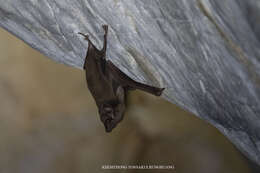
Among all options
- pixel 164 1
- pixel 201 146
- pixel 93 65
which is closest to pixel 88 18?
pixel 93 65

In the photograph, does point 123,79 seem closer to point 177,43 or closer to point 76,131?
point 177,43

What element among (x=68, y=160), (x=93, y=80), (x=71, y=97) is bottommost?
(x=68, y=160)

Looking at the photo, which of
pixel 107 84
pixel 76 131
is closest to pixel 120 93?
pixel 107 84

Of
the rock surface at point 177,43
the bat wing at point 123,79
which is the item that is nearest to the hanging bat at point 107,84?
the bat wing at point 123,79

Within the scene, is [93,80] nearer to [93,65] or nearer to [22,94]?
[93,65]

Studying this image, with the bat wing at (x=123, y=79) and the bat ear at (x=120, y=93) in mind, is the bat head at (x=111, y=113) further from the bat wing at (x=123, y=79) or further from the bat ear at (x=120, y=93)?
A: the bat wing at (x=123, y=79)

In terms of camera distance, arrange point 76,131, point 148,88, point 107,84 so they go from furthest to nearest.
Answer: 1. point 76,131
2. point 107,84
3. point 148,88

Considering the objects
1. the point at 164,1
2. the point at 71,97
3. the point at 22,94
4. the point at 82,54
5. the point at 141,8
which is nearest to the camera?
the point at 164,1
